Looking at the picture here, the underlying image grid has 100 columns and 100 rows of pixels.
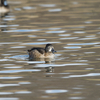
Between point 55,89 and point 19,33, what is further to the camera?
point 19,33

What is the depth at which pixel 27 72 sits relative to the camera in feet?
44.4

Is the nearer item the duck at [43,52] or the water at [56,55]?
the water at [56,55]

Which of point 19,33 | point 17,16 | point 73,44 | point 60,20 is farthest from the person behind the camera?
point 17,16

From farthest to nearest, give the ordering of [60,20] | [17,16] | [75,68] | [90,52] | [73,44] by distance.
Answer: [17,16], [60,20], [73,44], [90,52], [75,68]

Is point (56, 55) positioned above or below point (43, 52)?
below

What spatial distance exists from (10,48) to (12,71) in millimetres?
4037

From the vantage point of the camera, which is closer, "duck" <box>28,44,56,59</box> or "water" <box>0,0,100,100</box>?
"water" <box>0,0,100,100</box>

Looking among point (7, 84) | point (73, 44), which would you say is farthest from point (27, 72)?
point (73, 44)

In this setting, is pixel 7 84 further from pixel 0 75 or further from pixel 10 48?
pixel 10 48

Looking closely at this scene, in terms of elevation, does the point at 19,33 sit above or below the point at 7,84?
above

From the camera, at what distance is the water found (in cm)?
1131

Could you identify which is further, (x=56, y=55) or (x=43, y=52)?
(x=56, y=55)

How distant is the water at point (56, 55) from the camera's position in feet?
37.1

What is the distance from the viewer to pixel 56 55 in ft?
53.8
